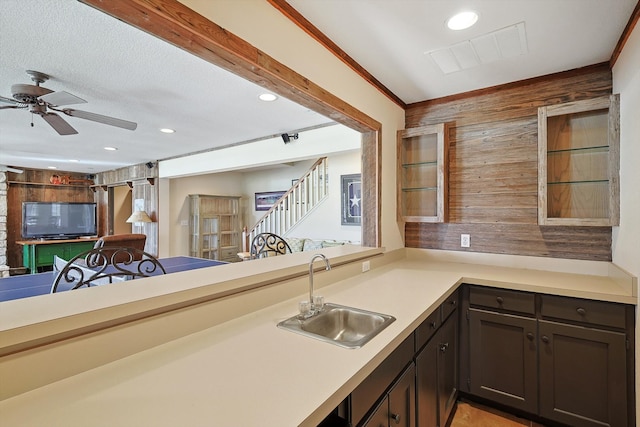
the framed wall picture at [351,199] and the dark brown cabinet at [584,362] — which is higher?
the framed wall picture at [351,199]

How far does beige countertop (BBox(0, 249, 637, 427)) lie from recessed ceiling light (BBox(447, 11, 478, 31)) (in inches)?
60.5

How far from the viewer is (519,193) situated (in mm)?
2436

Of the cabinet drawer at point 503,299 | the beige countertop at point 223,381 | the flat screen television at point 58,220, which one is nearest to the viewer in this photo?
the beige countertop at point 223,381

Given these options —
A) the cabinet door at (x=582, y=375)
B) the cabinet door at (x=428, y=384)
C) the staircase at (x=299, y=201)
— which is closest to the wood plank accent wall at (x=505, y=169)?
the cabinet door at (x=582, y=375)

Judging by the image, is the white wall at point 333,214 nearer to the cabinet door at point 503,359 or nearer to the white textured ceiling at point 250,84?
the white textured ceiling at point 250,84

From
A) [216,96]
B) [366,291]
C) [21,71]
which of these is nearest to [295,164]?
[216,96]

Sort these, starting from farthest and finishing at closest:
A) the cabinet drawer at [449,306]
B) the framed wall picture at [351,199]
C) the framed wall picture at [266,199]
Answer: the framed wall picture at [266,199], the framed wall picture at [351,199], the cabinet drawer at [449,306]

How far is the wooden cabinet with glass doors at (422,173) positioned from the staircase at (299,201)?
2591 mm

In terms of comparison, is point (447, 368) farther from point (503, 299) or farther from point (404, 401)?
point (404, 401)

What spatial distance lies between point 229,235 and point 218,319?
20.1 ft

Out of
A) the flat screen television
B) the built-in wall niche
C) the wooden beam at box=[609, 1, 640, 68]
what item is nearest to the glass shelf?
the built-in wall niche

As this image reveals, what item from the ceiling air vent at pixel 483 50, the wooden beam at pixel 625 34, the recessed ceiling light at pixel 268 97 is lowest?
the wooden beam at pixel 625 34

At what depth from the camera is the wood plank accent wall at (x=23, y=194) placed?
661cm

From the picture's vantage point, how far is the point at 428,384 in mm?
1578
